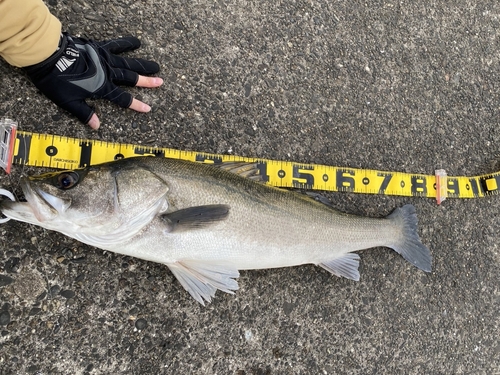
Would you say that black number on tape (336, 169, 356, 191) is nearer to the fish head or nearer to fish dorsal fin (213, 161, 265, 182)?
fish dorsal fin (213, 161, 265, 182)

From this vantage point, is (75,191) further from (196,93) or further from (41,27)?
(196,93)

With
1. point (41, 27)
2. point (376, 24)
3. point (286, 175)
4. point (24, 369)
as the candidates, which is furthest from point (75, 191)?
point (376, 24)

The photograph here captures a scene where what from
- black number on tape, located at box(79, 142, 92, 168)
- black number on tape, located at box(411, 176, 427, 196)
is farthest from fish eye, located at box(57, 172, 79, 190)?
black number on tape, located at box(411, 176, 427, 196)

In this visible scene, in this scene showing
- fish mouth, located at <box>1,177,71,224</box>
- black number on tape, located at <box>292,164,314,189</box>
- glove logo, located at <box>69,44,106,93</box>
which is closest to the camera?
fish mouth, located at <box>1,177,71,224</box>

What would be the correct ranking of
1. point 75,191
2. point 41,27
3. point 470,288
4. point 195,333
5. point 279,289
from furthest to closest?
point 470,288, point 279,289, point 195,333, point 41,27, point 75,191

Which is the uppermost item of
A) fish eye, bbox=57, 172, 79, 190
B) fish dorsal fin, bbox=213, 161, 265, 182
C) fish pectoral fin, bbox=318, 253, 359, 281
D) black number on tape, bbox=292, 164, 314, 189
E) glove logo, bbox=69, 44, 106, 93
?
glove logo, bbox=69, 44, 106, 93

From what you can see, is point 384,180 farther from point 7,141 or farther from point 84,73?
point 7,141

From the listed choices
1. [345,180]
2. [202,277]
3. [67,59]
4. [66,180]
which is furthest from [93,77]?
[345,180]

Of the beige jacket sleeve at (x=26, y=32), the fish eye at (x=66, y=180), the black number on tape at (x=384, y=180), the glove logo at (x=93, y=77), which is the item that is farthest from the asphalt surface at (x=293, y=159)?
the fish eye at (x=66, y=180)
